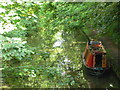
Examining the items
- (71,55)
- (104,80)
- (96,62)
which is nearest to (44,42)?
(71,55)

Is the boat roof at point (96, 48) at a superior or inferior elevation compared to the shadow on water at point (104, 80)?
superior

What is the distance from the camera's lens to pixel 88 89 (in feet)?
27.7

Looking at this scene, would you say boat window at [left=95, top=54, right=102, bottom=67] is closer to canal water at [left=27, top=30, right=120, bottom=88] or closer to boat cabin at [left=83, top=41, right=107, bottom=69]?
boat cabin at [left=83, top=41, right=107, bottom=69]

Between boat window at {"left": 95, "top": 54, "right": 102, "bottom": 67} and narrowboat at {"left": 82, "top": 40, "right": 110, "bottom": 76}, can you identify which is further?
boat window at {"left": 95, "top": 54, "right": 102, "bottom": 67}

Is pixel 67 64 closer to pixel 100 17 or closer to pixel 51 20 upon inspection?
pixel 100 17

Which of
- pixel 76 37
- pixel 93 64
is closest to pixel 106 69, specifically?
pixel 93 64

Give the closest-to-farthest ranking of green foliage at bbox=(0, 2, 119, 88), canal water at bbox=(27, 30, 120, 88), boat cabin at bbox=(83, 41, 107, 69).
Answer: green foliage at bbox=(0, 2, 119, 88) < canal water at bbox=(27, 30, 120, 88) < boat cabin at bbox=(83, 41, 107, 69)

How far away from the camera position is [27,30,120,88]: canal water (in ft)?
29.5

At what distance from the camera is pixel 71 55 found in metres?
11.9

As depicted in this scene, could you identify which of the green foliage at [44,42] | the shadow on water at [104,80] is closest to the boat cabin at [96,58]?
the shadow on water at [104,80]

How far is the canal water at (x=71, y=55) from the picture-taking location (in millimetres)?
8992

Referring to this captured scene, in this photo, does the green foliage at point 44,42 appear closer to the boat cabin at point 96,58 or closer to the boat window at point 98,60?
the boat cabin at point 96,58

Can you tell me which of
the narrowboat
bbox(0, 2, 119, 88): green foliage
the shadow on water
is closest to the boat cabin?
the narrowboat

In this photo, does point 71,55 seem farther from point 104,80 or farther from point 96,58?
point 104,80
